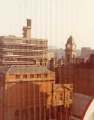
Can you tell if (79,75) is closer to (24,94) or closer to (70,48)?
(24,94)

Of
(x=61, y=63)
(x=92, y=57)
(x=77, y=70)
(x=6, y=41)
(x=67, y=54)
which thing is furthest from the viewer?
(x=6, y=41)

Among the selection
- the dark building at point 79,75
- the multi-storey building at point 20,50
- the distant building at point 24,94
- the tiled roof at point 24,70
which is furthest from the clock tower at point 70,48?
the multi-storey building at point 20,50

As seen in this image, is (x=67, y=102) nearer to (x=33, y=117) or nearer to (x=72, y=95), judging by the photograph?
(x=72, y=95)

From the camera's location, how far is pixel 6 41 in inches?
398

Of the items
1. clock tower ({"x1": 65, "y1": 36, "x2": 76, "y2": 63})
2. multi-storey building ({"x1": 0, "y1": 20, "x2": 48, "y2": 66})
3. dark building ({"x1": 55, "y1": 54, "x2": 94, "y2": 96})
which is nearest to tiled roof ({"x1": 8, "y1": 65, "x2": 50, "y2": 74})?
dark building ({"x1": 55, "y1": 54, "x2": 94, "y2": 96})

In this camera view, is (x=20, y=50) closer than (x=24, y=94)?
No

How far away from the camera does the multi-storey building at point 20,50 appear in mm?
10016

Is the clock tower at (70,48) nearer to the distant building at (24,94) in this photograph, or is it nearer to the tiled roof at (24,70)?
the tiled roof at (24,70)

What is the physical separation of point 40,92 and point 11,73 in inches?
22.2

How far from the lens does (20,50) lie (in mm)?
10555

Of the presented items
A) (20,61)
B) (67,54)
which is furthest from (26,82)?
(20,61)

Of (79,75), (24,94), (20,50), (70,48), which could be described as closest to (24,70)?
(24,94)

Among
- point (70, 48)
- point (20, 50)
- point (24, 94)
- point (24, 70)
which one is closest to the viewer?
point (24, 94)

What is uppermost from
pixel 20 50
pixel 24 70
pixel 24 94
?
pixel 20 50
